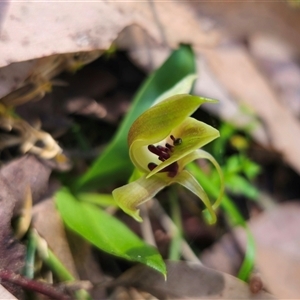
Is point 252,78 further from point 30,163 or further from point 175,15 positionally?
point 30,163

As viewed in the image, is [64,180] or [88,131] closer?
[64,180]

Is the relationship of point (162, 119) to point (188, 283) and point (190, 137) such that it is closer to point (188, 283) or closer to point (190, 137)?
point (190, 137)

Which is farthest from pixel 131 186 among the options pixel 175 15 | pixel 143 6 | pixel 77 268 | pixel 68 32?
pixel 175 15

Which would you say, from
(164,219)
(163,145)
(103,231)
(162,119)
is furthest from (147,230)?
(162,119)

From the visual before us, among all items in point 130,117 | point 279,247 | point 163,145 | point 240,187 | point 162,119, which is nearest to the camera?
point 162,119

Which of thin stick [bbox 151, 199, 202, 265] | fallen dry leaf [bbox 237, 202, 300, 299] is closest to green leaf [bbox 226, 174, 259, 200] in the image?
fallen dry leaf [bbox 237, 202, 300, 299]

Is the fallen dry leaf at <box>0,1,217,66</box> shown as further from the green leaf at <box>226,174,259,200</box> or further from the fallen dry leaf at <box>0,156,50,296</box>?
the green leaf at <box>226,174,259,200</box>
